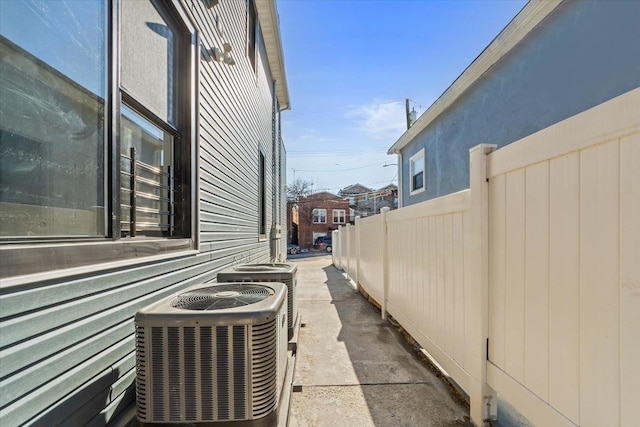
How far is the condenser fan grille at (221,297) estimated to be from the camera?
1671 millimetres

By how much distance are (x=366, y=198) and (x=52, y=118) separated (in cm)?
Answer: 3378

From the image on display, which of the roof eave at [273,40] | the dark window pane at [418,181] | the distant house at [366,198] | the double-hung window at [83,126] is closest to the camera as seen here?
the double-hung window at [83,126]

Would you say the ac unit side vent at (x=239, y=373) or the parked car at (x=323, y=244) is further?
the parked car at (x=323, y=244)

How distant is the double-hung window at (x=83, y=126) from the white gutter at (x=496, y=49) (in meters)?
4.12

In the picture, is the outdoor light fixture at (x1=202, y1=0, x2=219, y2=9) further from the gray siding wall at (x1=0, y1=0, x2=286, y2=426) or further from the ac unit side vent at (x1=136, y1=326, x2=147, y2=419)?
the ac unit side vent at (x1=136, y1=326, x2=147, y2=419)

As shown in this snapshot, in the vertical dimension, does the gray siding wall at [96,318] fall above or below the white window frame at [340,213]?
below

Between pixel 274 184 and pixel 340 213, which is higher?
pixel 274 184

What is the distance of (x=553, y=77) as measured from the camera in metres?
3.96

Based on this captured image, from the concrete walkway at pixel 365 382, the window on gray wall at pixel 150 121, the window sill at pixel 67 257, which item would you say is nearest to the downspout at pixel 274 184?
the concrete walkway at pixel 365 382

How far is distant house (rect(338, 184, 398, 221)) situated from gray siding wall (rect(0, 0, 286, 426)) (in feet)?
88.4

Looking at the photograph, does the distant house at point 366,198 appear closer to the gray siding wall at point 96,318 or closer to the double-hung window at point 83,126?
the gray siding wall at point 96,318

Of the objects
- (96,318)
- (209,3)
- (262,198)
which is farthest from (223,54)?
(262,198)

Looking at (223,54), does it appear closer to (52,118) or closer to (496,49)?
(52,118)

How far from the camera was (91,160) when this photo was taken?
157 cm
